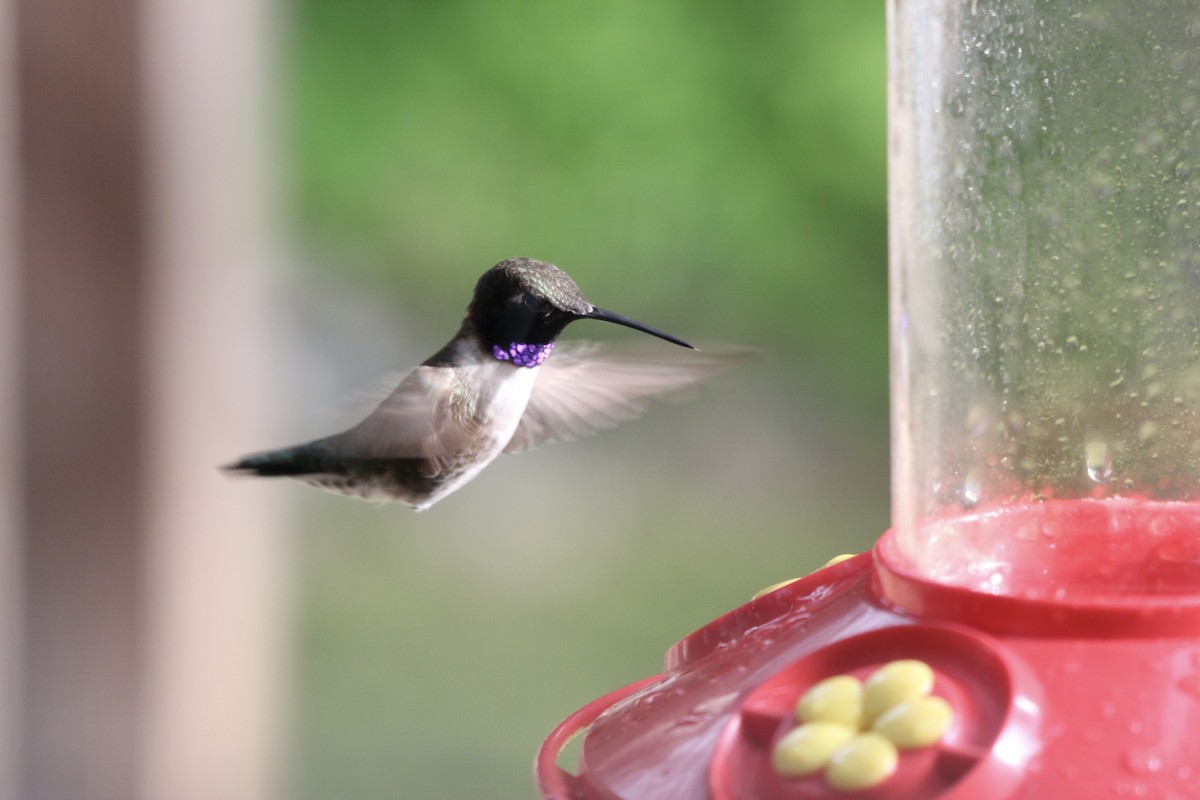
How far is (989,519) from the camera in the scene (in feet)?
4.40

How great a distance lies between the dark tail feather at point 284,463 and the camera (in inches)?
A: 66.0

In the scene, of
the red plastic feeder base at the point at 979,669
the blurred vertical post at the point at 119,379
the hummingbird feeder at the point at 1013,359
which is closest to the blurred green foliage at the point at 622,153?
the blurred vertical post at the point at 119,379

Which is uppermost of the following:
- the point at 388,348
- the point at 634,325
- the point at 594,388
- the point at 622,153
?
the point at 622,153

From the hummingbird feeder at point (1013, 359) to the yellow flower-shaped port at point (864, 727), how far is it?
0.21ft

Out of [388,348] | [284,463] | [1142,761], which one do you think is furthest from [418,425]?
[388,348]

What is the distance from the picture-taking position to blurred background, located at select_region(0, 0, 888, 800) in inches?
95.4

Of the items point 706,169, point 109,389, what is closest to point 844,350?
point 706,169

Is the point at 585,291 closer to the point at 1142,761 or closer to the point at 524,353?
the point at 524,353

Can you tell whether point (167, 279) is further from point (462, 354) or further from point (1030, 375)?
point (1030, 375)

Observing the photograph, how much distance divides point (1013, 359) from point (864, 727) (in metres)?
0.49

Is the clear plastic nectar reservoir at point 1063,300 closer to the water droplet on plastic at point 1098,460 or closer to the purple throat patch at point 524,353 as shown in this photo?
the water droplet on plastic at point 1098,460

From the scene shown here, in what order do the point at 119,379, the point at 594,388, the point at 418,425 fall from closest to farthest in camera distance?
the point at 418,425 < the point at 594,388 < the point at 119,379

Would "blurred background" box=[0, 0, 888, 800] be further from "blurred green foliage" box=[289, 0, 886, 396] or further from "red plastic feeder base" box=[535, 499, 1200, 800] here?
"red plastic feeder base" box=[535, 499, 1200, 800]

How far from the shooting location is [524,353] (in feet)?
5.51
